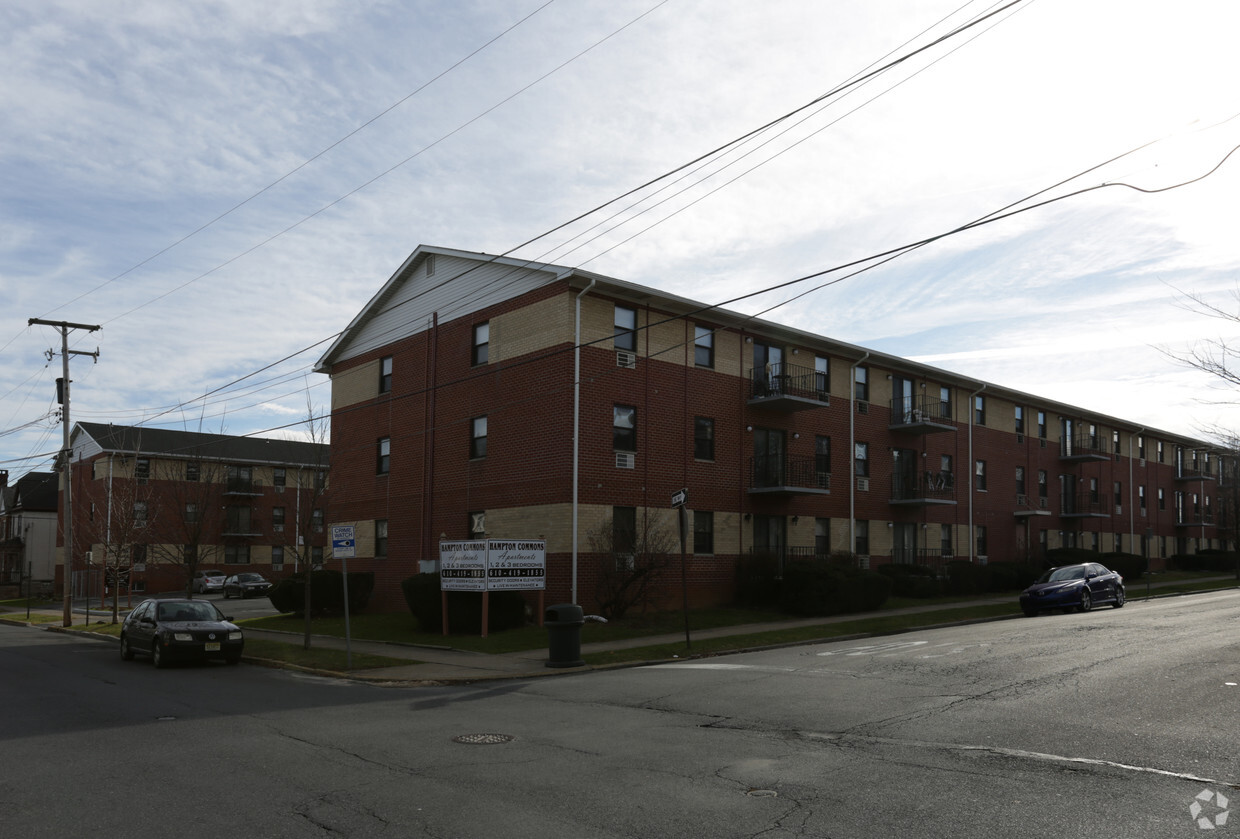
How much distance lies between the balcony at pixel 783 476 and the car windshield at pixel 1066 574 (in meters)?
7.35

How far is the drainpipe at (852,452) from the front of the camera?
34.2 metres

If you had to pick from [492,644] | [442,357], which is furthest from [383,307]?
[492,644]

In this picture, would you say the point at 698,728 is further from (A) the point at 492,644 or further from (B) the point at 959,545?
(B) the point at 959,545

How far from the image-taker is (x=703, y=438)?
96.6 feet

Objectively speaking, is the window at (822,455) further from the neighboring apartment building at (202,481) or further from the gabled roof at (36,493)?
the gabled roof at (36,493)

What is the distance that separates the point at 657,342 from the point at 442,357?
7.44 m

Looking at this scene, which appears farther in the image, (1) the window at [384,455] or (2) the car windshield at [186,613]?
(1) the window at [384,455]

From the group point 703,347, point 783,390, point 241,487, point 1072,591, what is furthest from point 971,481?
point 241,487

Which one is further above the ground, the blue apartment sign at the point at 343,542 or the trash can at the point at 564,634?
the blue apartment sign at the point at 343,542

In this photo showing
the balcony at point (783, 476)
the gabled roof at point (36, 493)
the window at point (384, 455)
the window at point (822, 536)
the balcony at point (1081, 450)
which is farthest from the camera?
the gabled roof at point (36, 493)

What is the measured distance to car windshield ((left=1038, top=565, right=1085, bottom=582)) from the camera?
2703cm

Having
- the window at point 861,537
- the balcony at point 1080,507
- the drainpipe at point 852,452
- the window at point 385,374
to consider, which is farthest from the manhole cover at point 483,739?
the balcony at point 1080,507

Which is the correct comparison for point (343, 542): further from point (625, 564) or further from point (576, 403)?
point (625, 564)

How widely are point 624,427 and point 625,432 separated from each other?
0.47 ft
